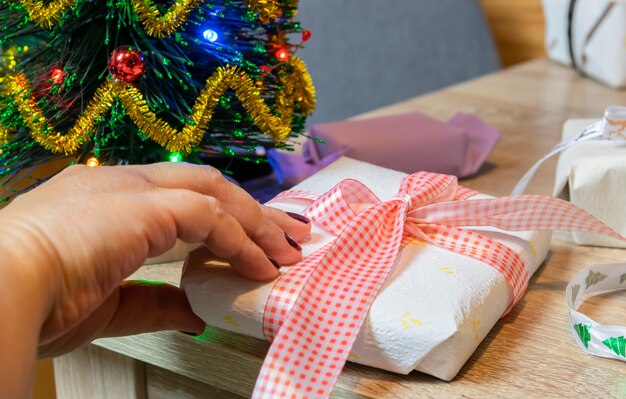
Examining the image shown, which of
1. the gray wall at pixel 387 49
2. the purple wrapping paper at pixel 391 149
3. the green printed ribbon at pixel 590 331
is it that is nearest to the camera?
the green printed ribbon at pixel 590 331

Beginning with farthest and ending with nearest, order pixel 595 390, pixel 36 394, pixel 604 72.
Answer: pixel 604 72 → pixel 36 394 → pixel 595 390

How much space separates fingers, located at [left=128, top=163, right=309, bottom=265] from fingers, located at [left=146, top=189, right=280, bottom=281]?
0.01m

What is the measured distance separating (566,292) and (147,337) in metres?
0.31

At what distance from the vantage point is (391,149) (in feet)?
2.81

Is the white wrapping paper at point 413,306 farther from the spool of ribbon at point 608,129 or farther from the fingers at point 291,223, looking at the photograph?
the spool of ribbon at point 608,129

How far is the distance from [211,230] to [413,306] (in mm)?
134

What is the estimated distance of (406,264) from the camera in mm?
550

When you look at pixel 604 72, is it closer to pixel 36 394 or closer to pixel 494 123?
pixel 494 123

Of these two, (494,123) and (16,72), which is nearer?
(16,72)

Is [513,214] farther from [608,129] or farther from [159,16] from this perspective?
[159,16]

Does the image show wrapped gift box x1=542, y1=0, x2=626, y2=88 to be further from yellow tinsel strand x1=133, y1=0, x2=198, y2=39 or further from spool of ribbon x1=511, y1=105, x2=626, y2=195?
yellow tinsel strand x1=133, y1=0, x2=198, y2=39

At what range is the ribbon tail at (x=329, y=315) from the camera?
1.51 feet

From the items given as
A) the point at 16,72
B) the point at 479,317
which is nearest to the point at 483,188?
the point at 479,317

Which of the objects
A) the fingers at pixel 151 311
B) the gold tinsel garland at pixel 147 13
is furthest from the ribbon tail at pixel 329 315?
the gold tinsel garland at pixel 147 13
